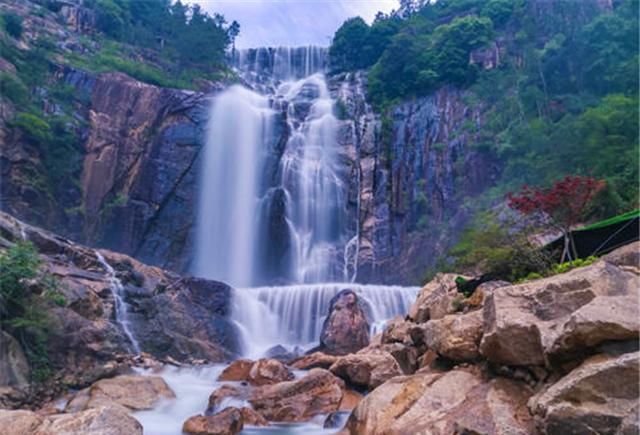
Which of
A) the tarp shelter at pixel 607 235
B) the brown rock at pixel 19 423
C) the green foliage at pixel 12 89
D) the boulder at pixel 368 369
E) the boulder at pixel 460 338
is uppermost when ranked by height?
the green foliage at pixel 12 89

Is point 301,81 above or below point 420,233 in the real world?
above

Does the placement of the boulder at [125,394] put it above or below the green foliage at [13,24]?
below

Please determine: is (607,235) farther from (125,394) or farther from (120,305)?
(120,305)

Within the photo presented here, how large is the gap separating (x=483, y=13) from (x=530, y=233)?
26.8m

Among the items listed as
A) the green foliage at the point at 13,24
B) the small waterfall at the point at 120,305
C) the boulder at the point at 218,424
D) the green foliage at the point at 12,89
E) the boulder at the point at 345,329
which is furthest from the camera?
the green foliage at the point at 13,24

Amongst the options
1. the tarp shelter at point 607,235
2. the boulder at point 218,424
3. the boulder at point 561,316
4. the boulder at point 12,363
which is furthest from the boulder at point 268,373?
the boulder at point 561,316

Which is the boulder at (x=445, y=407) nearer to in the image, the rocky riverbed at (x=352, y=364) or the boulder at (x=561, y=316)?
the rocky riverbed at (x=352, y=364)

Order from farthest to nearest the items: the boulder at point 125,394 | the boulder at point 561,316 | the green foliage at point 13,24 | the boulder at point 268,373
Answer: the green foliage at point 13,24
the boulder at point 268,373
the boulder at point 125,394
the boulder at point 561,316

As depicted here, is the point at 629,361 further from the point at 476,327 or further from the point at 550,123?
the point at 550,123

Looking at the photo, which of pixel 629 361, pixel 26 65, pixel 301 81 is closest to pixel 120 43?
pixel 26 65

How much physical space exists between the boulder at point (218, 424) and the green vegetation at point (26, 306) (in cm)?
498

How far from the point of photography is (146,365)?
14789 millimetres

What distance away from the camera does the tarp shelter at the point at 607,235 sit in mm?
9500

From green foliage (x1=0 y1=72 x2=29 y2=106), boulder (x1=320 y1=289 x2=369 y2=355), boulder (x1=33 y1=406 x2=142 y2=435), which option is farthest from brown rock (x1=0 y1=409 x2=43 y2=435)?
green foliage (x1=0 y1=72 x2=29 y2=106)
